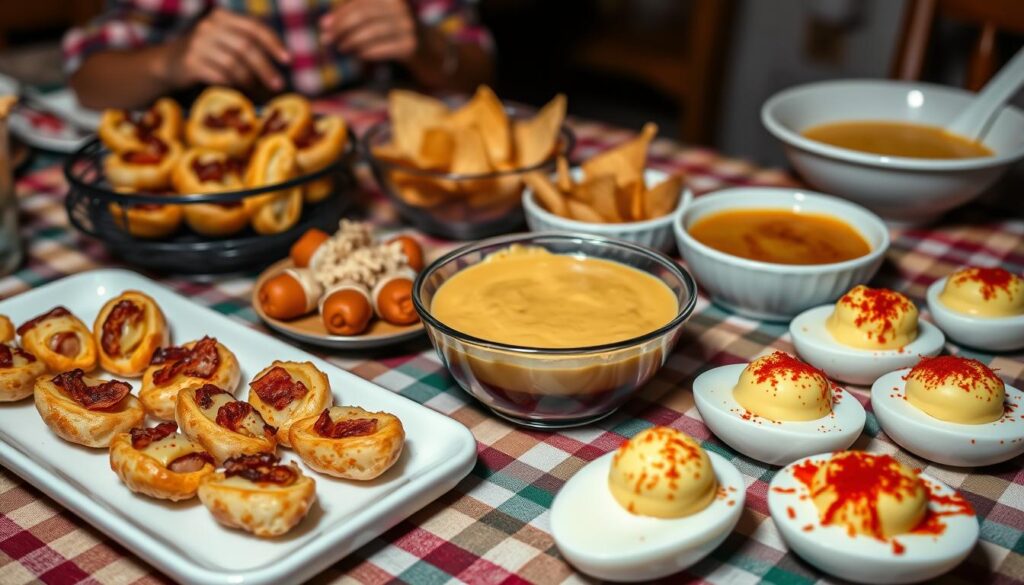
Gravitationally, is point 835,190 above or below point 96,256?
above

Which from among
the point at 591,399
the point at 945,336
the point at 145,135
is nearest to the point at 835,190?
the point at 945,336

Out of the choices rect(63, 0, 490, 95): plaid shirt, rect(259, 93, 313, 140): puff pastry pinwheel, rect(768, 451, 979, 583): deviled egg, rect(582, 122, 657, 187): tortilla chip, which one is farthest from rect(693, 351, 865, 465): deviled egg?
rect(63, 0, 490, 95): plaid shirt

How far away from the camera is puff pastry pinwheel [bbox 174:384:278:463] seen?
3.32ft

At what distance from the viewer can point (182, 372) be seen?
115 cm

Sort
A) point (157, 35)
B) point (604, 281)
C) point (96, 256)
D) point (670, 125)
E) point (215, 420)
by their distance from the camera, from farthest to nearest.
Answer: point (670, 125) < point (157, 35) < point (96, 256) < point (604, 281) < point (215, 420)

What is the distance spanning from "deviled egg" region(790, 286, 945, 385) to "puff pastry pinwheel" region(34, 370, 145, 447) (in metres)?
0.81

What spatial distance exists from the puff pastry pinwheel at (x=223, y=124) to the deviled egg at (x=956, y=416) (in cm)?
107

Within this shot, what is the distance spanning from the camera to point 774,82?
3.72 m

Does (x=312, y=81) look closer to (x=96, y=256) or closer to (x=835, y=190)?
(x=96, y=256)

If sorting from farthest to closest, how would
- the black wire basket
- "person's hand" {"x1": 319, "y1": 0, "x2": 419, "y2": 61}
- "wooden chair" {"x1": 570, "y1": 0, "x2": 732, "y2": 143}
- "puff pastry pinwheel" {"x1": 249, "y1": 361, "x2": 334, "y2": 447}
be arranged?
1. "wooden chair" {"x1": 570, "y1": 0, "x2": 732, "y2": 143}
2. "person's hand" {"x1": 319, "y1": 0, "x2": 419, "y2": 61}
3. the black wire basket
4. "puff pastry pinwheel" {"x1": 249, "y1": 361, "x2": 334, "y2": 447}

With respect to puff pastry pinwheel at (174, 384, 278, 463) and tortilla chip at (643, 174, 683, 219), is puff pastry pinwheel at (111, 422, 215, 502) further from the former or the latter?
tortilla chip at (643, 174, 683, 219)

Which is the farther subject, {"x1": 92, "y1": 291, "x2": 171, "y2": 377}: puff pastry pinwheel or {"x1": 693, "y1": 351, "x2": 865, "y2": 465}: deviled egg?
{"x1": 92, "y1": 291, "x2": 171, "y2": 377}: puff pastry pinwheel

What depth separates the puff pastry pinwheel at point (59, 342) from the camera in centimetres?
120

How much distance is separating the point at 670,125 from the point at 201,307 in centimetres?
329
